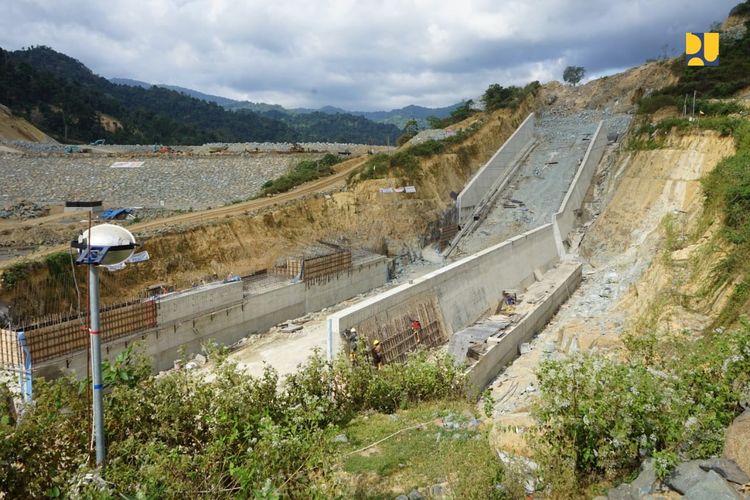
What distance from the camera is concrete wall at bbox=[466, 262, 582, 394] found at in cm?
1377

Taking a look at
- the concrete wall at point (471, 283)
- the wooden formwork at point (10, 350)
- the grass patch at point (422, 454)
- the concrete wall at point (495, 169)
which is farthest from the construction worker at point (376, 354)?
the concrete wall at point (495, 169)

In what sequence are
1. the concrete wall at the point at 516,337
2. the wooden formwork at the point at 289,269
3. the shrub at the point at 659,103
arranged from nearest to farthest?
the concrete wall at the point at 516,337, the wooden formwork at the point at 289,269, the shrub at the point at 659,103

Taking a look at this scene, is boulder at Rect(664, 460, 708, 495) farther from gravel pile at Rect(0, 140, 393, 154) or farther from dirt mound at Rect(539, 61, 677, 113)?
dirt mound at Rect(539, 61, 677, 113)

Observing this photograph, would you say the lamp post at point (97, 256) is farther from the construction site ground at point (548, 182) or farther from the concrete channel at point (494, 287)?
the concrete channel at point (494, 287)

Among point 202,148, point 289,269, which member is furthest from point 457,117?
point 289,269

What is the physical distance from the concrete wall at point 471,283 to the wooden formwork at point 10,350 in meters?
8.44

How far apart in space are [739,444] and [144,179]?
36005mm

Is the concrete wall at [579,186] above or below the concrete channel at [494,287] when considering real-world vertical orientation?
above

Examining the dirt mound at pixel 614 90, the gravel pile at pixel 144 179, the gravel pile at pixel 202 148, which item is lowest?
the gravel pile at pixel 144 179

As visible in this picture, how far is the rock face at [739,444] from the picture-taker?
514 cm

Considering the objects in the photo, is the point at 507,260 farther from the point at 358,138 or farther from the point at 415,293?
the point at 358,138

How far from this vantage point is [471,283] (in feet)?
65.6

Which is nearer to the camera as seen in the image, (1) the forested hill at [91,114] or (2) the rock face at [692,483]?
(2) the rock face at [692,483]

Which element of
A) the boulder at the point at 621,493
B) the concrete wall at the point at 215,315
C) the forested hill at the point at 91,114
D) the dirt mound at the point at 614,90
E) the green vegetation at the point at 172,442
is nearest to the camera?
the green vegetation at the point at 172,442
